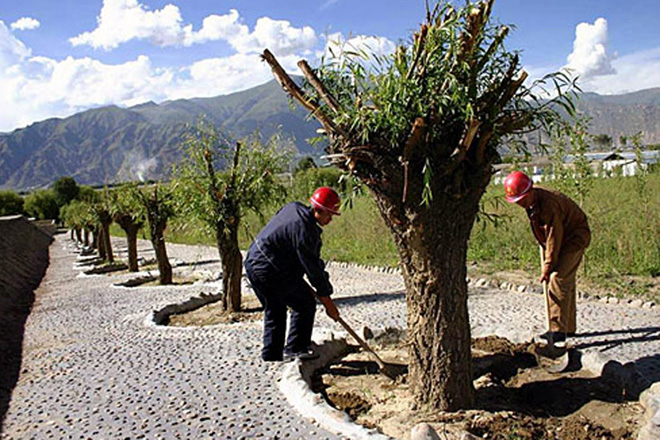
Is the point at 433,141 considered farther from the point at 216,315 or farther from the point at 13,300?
the point at 13,300

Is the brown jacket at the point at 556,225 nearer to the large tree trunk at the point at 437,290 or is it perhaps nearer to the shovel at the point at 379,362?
the large tree trunk at the point at 437,290

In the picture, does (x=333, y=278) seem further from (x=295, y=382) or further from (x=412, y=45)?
(x=412, y=45)

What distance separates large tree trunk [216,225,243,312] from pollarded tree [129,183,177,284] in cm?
423

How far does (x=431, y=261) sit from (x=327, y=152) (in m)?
1.14

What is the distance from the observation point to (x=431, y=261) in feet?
12.8

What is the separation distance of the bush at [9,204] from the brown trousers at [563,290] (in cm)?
5489

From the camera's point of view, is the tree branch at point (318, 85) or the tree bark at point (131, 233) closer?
the tree branch at point (318, 85)

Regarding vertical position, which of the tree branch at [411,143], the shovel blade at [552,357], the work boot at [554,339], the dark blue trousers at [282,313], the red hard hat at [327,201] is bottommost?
the shovel blade at [552,357]

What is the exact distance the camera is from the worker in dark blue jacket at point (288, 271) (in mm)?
4898

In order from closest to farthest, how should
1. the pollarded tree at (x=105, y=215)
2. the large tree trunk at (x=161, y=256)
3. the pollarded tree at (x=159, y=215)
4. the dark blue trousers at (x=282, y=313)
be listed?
1. the dark blue trousers at (x=282, y=313)
2. the large tree trunk at (x=161, y=256)
3. the pollarded tree at (x=159, y=215)
4. the pollarded tree at (x=105, y=215)

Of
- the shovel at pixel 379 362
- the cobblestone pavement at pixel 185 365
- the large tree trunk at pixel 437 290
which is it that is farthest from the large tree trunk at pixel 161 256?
the large tree trunk at pixel 437 290

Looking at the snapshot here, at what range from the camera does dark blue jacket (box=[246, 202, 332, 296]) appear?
190 inches

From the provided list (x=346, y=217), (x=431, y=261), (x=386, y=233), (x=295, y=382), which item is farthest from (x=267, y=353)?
(x=346, y=217)

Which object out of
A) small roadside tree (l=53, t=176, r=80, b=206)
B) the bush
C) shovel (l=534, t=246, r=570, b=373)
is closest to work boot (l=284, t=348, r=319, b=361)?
shovel (l=534, t=246, r=570, b=373)
